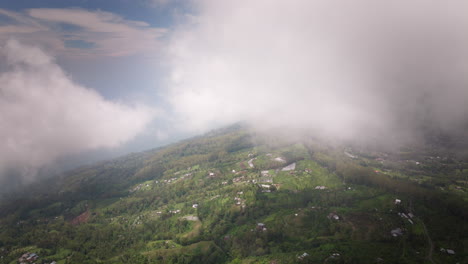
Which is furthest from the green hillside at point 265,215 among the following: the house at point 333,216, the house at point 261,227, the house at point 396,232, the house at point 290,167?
the house at point 261,227

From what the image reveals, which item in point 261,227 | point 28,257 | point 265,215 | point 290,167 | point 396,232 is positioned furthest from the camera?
point 290,167

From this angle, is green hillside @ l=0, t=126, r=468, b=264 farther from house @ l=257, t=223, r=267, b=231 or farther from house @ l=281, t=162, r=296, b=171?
house @ l=257, t=223, r=267, b=231

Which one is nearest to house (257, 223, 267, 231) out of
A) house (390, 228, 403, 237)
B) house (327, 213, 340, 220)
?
house (327, 213, 340, 220)

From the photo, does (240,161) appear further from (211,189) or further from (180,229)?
(180,229)

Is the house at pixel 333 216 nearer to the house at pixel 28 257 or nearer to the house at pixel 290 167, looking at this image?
the house at pixel 290 167

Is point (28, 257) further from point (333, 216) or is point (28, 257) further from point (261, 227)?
point (333, 216)

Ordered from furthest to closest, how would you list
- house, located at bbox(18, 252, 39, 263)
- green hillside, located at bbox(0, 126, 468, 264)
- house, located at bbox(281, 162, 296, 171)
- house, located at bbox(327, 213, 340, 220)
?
house, located at bbox(281, 162, 296, 171) → house, located at bbox(327, 213, 340, 220) → house, located at bbox(18, 252, 39, 263) → green hillside, located at bbox(0, 126, 468, 264)

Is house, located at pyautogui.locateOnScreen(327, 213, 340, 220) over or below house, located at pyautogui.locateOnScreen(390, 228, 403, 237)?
over

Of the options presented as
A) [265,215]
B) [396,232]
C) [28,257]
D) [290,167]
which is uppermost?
[28,257]

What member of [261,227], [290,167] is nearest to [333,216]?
[261,227]
